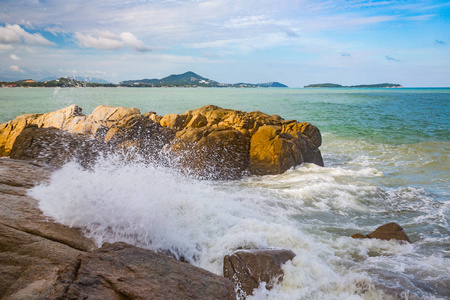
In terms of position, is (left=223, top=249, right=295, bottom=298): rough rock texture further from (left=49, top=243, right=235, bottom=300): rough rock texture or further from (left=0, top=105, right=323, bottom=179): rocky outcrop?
(left=0, top=105, right=323, bottom=179): rocky outcrop

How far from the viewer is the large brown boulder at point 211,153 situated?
11.7 metres

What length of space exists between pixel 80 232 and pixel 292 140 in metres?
10.2

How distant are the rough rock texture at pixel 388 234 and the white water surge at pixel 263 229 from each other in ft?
0.57

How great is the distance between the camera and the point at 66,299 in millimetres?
2785

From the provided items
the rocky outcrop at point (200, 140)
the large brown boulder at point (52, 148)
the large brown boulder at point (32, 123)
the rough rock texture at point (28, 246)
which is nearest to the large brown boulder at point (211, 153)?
the rocky outcrop at point (200, 140)

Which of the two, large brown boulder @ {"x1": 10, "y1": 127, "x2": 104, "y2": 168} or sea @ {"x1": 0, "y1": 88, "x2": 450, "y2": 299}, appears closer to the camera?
sea @ {"x1": 0, "y1": 88, "x2": 450, "y2": 299}

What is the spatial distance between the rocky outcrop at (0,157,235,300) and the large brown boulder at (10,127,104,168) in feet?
22.9

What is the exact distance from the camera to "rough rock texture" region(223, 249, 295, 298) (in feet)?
15.0

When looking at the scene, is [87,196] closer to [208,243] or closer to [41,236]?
[41,236]

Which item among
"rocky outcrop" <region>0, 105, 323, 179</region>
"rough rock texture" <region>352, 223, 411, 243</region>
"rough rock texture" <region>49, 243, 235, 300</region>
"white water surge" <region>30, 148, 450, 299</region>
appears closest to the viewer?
"rough rock texture" <region>49, 243, 235, 300</region>

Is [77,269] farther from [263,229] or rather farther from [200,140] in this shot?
[200,140]

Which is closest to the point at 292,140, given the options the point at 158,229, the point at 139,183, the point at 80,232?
the point at 139,183

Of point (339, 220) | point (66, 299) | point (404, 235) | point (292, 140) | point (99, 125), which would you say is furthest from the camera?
point (99, 125)

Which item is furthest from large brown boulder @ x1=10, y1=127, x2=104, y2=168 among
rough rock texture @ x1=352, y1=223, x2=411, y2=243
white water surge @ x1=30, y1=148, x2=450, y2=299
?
rough rock texture @ x1=352, y1=223, x2=411, y2=243
